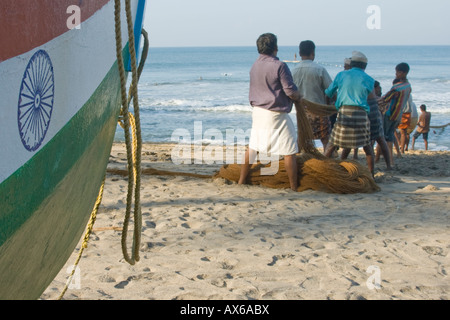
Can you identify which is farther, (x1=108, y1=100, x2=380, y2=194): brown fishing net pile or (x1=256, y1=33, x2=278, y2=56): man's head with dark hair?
(x1=108, y1=100, x2=380, y2=194): brown fishing net pile

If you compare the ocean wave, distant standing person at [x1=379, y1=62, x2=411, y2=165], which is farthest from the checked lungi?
the ocean wave

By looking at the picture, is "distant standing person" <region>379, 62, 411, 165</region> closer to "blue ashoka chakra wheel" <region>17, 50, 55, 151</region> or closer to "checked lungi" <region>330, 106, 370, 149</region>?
"checked lungi" <region>330, 106, 370, 149</region>

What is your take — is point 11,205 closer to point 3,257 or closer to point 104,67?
point 3,257

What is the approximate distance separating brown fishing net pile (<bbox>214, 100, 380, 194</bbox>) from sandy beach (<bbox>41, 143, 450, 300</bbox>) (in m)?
0.12

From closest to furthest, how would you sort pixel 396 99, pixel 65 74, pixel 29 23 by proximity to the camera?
pixel 29 23 → pixel 65 74 → pixel 396 99

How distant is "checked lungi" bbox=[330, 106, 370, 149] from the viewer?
6.37 m

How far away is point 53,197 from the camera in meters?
1.94

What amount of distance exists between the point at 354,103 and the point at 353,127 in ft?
1.00

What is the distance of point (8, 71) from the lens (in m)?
1.42

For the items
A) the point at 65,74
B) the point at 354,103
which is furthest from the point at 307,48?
the point at 65,74

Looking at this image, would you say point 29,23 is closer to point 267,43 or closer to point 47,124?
point 47,124

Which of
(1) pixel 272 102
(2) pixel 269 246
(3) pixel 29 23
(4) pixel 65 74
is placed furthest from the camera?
(1) pixel 272 102

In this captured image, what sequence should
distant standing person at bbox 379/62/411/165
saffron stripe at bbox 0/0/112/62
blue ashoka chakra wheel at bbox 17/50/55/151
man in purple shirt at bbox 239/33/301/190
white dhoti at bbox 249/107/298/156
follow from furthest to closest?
distant standing person at bbox 379/62/411/165 < white dhoti at bbox 249/107/298/156 < man in purple shirt at bbox 239/33/301/190 < blue ashoka chakra wheel at bbox 17/50/55/151 < saffron stripe at bbox 0/0/112/62
